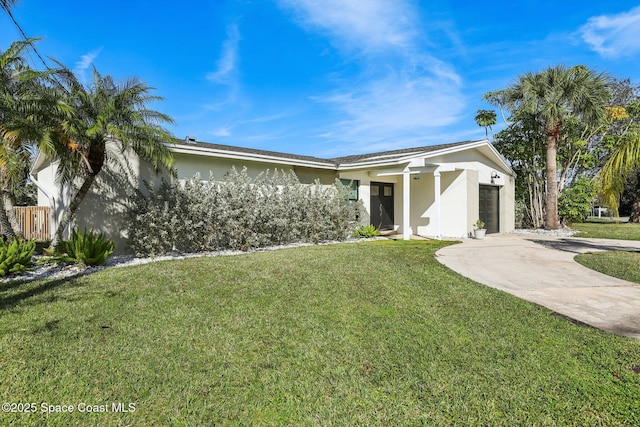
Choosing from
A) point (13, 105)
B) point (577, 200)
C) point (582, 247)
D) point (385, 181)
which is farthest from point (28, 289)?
point (577, 200)

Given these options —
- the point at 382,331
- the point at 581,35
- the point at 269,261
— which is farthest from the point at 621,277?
the point at 581,35

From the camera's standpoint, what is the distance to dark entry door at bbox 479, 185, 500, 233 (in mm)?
16922

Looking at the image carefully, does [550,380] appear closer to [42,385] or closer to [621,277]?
[42,385]

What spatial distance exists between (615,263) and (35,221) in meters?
19.9

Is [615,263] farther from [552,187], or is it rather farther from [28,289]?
[28,289]

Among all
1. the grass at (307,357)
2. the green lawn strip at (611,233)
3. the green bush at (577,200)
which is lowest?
the grass at (307,357)

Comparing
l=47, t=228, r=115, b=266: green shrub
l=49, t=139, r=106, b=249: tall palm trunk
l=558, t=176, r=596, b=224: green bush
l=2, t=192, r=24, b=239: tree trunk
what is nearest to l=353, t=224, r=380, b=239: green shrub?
l=47, t=228, r=115, b=266: green shrub

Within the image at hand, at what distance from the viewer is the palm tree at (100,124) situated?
7578 millimetres

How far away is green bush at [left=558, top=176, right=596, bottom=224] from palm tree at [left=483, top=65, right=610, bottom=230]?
147 centimetres

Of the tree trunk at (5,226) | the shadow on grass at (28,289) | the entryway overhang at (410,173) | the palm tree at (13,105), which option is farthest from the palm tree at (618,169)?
the tree trunk at (5,226)

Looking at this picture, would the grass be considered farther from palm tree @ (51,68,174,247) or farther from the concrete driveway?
palm tree @ (51,68,174,247)

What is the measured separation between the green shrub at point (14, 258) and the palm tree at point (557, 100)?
19.2m

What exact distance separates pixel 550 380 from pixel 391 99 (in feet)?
51.1

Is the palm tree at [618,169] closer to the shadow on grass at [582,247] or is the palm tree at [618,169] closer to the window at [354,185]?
the shadow on grass at [582,247]
